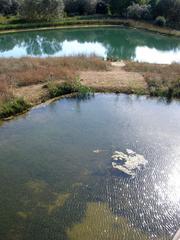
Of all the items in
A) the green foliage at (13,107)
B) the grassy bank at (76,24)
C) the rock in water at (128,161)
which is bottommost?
the rock in water at (128,161)

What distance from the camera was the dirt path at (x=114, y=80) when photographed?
23.7 m

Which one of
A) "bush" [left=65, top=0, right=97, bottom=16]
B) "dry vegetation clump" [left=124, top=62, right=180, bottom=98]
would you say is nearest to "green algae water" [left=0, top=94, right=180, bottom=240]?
"dry vegetation clump" [left=124, top=62, right=180, bottom=98]

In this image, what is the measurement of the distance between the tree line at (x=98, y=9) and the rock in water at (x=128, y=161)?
37.8m

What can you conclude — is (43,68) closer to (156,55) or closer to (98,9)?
(156,55)

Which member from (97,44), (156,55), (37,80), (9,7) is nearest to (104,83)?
(37,80)

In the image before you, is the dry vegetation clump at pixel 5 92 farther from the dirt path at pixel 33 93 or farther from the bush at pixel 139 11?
the bush at pixel 139 11

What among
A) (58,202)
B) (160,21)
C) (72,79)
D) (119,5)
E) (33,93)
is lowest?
(58,202)

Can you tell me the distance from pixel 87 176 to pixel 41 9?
39.3m

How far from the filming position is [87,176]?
14.4 meters

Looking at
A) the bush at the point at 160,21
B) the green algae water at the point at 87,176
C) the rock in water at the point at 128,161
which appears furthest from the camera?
the bush at the point at 160,21

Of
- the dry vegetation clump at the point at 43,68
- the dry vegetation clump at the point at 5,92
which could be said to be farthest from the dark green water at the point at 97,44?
the dry vegetation clump at the point at 5,92

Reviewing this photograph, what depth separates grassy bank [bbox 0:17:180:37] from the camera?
45703 millimetres

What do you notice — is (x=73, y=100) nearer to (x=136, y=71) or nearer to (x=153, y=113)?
(x=153, y=113)

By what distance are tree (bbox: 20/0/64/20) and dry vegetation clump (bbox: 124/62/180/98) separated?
79.4ft
